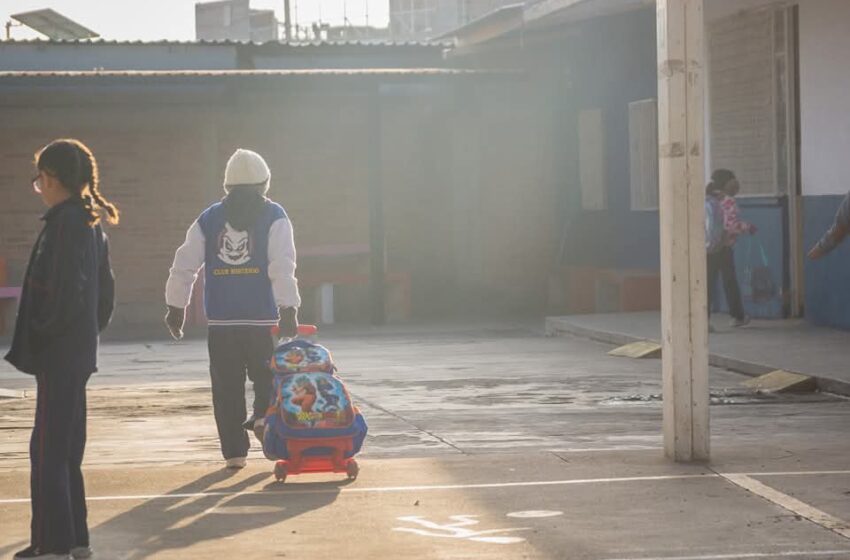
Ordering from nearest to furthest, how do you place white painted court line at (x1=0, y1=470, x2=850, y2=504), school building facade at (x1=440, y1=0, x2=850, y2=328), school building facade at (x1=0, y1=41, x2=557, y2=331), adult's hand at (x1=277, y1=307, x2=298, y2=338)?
white painted court line at (x1=0, y1=470, x2=850, y2=504)
adult's hand at (x1=277, y1=307, x2=298, y2=338)
school building facade at (x1=440, y1=0, x2=850, y2=328)
school building facade at (x1=0, y1=41, x2=557, y2=331)

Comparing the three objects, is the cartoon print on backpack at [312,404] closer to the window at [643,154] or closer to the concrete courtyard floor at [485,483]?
the concrete courtyard floor at [485,483]

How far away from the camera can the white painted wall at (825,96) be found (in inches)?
782

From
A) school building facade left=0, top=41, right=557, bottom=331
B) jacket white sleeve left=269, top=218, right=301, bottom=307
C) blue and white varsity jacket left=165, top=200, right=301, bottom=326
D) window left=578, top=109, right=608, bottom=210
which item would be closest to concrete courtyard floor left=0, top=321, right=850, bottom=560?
blue and white varsity jacket left=165, top=200, right=301, bottom=326

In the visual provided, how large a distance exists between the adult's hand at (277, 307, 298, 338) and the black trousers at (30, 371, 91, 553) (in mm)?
2854

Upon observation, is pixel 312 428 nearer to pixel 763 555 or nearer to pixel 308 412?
pixel 308 412

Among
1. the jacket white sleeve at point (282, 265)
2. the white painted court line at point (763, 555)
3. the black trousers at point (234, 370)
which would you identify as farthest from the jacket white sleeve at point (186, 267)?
the white painted court line at point (763, 555)

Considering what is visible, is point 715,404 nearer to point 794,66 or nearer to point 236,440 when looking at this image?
point 236,440

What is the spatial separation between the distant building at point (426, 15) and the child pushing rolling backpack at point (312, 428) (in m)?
49.9

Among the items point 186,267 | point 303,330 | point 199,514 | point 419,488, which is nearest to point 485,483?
point 419,488

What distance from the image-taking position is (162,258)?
27.6 meters

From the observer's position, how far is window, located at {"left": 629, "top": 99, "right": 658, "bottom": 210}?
26.1 metres

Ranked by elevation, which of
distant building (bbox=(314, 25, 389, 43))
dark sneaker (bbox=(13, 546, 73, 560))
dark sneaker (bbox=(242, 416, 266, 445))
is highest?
distant building (bbox=(314, 25, 389, 43))

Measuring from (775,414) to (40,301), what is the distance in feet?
24.7

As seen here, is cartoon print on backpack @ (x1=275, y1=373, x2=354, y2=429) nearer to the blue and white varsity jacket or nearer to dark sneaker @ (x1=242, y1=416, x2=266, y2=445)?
dark sneaker @ (x1=242, y1=416, x2=266, y2=445)
